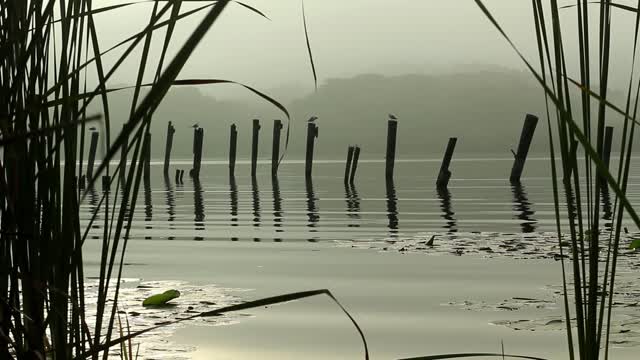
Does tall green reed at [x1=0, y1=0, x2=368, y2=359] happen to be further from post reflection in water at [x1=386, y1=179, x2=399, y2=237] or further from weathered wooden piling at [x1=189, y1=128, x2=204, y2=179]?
weathered wooden piling at [x1=189, y1=128, x2=204, y2=179]

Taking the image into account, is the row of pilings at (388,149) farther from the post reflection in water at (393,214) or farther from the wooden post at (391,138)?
the post reflection in water at (393,214)

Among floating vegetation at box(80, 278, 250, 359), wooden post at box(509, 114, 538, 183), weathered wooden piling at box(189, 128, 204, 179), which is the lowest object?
weathered wooden piling at box(189, 128, 204, 179)

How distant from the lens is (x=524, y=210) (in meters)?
14.1

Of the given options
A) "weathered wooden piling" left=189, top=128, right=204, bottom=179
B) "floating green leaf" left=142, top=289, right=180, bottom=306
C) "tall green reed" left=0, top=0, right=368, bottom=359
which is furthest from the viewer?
"weathered wooden piling" left=189, top=128, right=204, bottom=179

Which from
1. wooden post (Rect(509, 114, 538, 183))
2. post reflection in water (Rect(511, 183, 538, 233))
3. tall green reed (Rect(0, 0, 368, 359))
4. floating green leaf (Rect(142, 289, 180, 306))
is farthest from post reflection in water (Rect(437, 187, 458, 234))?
tall green reed (Rect(0, 0, 368, 359))

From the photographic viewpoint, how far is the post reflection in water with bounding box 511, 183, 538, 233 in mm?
10930

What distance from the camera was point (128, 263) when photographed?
293 inches

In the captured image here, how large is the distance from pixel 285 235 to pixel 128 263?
301 centimetres

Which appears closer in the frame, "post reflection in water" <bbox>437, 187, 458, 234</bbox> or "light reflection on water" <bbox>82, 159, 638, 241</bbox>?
"light reflection on water" <bbox>82, 159, 638, 241</bbox>

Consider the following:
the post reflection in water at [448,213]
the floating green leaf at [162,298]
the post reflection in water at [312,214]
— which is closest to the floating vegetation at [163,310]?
the floating green leaf at [162,298]

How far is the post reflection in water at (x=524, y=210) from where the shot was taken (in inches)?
430

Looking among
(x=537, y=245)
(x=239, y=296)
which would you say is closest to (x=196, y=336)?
(x=239, y=296)

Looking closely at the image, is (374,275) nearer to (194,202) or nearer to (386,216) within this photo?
(386,216)

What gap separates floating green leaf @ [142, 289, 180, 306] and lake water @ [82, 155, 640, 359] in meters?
0.32
